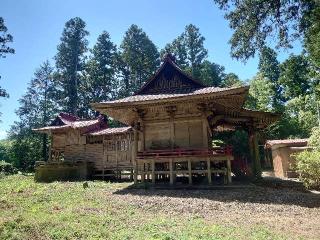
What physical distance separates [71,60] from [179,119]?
3302 centimetres

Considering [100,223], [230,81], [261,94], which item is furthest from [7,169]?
[261,94]

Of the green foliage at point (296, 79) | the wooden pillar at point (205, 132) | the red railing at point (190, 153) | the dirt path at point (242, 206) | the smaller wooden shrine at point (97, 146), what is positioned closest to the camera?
the dirt path at point (242, 206)

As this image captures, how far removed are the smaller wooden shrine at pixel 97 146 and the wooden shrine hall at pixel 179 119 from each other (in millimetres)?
3498

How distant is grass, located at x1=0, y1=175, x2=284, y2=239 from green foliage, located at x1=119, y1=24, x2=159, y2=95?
3596 cm

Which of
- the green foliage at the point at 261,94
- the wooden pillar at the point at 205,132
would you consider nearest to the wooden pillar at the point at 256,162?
the wooden pillar at the point at 205,132

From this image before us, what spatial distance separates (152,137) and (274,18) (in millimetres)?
9346

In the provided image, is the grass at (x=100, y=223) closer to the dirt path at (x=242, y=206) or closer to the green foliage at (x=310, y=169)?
the dirt path at (x=242, y=206)

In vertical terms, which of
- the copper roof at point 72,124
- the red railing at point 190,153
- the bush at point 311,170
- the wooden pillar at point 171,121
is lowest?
the bush at point 311,170

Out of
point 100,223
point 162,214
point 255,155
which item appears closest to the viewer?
point 100,223

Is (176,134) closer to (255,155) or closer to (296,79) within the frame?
(255,155)

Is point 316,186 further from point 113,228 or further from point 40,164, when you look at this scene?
point 40,164

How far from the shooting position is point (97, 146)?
25.3 metres

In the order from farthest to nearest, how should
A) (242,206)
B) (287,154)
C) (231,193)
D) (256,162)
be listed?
(287,154), (256,162), (231,193), (242,206)

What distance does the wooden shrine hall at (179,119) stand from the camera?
1564cm
